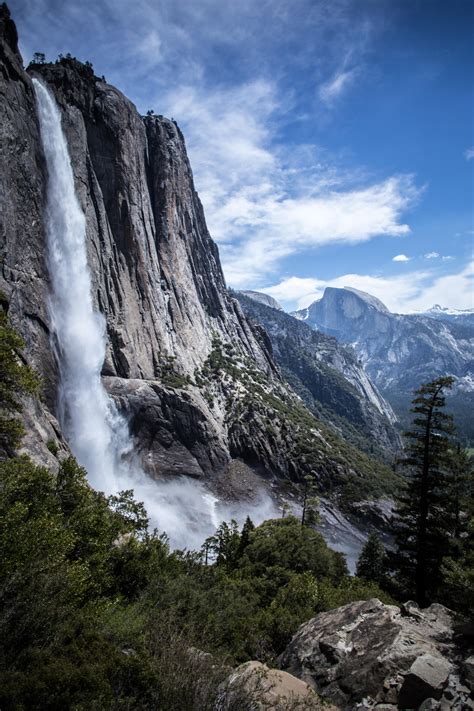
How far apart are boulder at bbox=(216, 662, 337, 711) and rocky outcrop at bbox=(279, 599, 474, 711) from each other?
50.6 inches

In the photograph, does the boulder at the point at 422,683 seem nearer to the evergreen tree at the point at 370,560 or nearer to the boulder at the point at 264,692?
the boulder at the point at 264,692

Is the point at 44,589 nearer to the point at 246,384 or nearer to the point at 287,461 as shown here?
the point at 287,461

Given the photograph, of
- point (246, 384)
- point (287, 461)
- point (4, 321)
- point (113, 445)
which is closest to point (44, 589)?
point (4, 321)

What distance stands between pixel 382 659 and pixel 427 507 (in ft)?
62.0

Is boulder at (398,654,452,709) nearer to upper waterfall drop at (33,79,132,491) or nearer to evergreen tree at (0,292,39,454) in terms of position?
evergreen tree at (0,292,39,454)

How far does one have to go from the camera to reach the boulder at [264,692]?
9.57 m

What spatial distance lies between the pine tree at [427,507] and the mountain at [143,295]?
168 ft

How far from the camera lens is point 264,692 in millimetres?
10008

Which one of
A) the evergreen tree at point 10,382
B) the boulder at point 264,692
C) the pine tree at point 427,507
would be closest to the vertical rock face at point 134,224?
the evergreen tree at point 10,382

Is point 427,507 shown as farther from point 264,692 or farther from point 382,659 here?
point 264,692

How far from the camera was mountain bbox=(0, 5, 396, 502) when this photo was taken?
203 feet

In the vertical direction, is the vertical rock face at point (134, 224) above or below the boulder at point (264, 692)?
above

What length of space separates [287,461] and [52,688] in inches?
3579

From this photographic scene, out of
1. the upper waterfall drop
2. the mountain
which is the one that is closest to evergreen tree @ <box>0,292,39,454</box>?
the mountain
